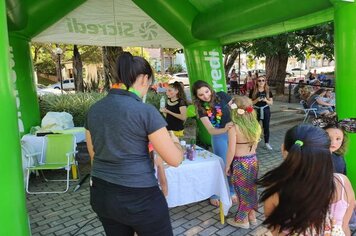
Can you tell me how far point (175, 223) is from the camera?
3326 mm

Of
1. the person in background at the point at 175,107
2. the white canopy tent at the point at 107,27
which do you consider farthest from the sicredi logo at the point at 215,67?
the white canopy tent at the point at 107,27

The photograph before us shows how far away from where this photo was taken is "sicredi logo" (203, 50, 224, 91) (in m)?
A: 5.37

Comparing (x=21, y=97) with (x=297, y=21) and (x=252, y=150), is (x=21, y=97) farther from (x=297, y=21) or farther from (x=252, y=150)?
(x=297, y=21)

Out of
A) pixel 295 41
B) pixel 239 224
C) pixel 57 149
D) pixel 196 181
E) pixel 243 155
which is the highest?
pixel 295 41

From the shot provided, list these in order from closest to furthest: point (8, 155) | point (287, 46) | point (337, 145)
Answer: point (8, 155)
point (337, 145)
point (287, 46)

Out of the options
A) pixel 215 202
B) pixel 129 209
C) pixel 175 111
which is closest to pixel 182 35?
pixel 175 111

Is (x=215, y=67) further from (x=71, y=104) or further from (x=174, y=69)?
(x=174, y=69)

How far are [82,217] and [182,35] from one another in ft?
11.1

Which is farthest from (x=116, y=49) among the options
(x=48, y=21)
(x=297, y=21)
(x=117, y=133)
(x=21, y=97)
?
(x=117, y=133)

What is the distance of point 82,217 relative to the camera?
3.56 m

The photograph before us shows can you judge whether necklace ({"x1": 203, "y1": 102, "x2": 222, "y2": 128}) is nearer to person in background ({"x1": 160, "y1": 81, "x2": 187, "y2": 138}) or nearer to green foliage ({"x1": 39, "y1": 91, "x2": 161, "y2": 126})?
person in background ({"x1": 160, "y1": 81, "x2": 187, "y2": 138})

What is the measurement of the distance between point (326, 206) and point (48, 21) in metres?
5.15

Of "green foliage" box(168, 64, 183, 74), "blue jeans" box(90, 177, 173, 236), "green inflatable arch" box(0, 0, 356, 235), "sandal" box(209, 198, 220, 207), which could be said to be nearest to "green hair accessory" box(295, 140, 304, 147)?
"blue jeans" box(90, 177, 173, 236)

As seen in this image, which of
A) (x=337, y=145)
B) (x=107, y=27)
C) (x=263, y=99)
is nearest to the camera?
(x=337, y=145)
